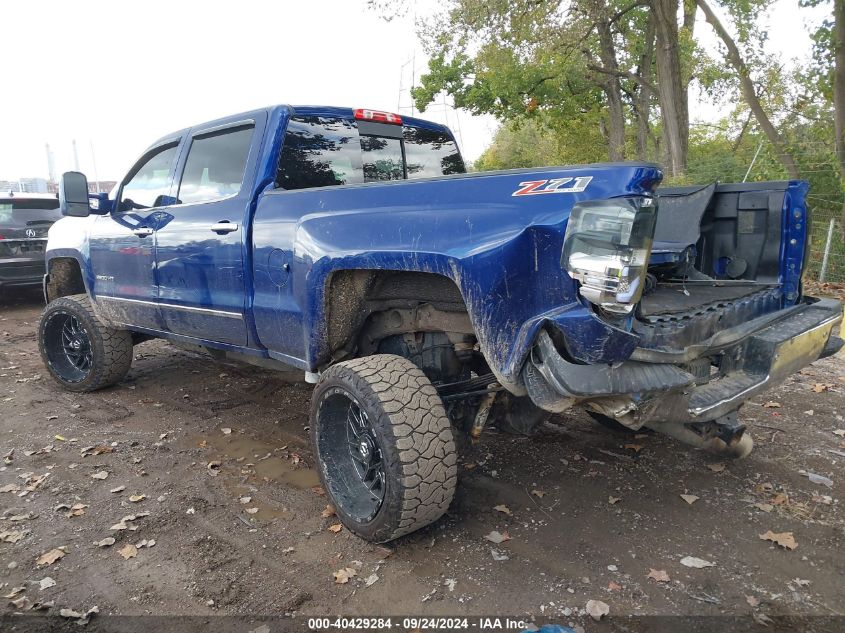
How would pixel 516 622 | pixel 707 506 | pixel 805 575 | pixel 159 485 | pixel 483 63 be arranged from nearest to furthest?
pixel 516 622, pixel 805 575, pixel 707 506, pixel 159 485, pixel 483 63

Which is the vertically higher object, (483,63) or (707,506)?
(483,63)

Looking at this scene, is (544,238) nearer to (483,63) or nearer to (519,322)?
(519,322)

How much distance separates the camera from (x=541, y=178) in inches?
93.1

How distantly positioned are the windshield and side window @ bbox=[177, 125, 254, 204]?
623cm

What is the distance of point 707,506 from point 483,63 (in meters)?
18.0

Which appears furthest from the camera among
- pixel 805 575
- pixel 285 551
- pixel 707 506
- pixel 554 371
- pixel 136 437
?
pixel 136 437

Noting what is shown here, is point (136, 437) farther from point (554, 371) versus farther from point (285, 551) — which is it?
point (554, 371)

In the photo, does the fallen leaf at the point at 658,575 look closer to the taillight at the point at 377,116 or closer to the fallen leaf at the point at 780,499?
the fallen leaf at the point at 780,499

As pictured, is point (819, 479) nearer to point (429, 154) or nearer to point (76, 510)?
point (429, 154)

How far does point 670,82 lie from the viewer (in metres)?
12.4

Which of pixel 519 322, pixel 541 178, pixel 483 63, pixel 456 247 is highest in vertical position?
pixel 483 63

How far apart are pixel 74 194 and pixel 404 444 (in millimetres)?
3466

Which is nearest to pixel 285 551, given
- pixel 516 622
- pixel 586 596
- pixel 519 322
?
pixel 516 622

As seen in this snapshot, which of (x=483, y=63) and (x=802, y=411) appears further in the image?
(x=483, y=63)
